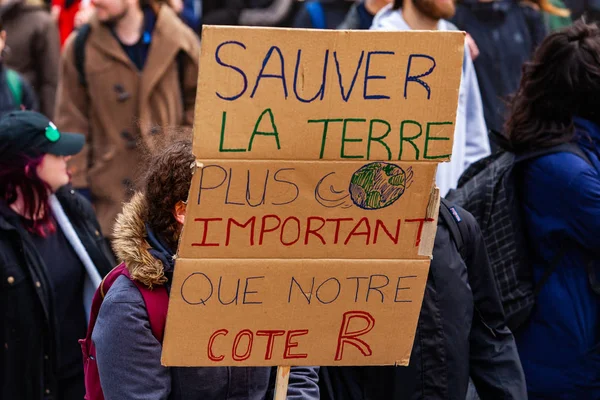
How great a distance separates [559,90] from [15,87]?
3.85 metres

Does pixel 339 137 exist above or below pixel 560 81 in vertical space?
above

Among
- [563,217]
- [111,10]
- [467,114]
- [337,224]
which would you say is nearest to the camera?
[337,224]

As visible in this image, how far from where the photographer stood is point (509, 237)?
3.92 meters

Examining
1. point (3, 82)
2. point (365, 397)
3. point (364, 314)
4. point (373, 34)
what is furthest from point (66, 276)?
point (3, 82)

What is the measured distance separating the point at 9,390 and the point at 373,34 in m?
2.35

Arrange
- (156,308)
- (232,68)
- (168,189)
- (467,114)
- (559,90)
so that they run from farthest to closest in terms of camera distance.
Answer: (467,114)
(559,90)
(168,189)
(156,308)
(232,68)

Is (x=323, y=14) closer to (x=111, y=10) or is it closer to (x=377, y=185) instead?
(x=111, y=10)

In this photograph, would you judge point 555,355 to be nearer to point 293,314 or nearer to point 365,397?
point 365,397

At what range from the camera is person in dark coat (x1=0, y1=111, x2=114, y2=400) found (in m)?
4.25

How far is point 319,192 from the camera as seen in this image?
2.74 metres

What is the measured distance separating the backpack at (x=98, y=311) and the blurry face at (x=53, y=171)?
1.44 m

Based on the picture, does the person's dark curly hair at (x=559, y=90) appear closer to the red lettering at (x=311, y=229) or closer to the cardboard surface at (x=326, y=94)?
the cardboard surface at (x=326, y=94)

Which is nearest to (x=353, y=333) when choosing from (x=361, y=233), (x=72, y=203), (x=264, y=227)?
(x=361, y=233)

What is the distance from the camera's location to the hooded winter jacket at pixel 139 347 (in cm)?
284
